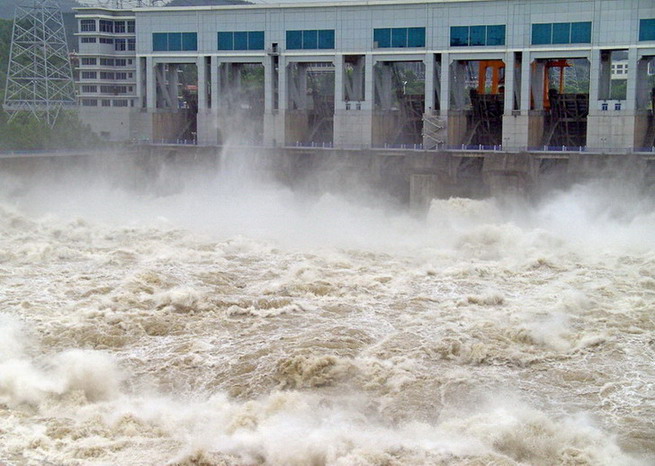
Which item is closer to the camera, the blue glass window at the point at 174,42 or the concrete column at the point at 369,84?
the concrete column at the point at 369,84

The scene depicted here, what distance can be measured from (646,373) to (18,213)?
966 inches

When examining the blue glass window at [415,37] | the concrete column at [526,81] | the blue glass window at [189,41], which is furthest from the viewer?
the blue glass window at [189,41]

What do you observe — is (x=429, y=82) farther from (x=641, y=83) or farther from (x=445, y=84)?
(x=641, y=83)

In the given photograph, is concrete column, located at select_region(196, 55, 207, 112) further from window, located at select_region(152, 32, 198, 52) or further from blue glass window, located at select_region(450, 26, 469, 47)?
blue glass window, located at select_region(450, 26, 469, 47)

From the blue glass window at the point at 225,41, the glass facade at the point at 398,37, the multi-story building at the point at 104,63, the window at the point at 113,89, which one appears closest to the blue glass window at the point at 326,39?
the glass facade at the point at 398,37

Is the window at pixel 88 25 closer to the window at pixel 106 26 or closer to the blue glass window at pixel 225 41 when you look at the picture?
the window at pixel 106 26

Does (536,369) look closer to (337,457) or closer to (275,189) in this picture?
(337,457)

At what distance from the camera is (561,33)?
36906 mm

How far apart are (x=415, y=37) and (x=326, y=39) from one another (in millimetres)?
3845

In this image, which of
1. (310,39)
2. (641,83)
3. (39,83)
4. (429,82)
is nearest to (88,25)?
(39,83)

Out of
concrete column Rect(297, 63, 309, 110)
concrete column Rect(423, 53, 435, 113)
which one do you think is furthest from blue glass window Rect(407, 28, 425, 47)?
concrete column Rect(297, 63, 309, 110)

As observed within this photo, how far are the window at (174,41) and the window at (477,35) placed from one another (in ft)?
38.7

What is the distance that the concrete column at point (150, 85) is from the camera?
44.6 metres

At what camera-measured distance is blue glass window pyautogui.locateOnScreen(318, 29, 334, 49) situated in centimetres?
4097
